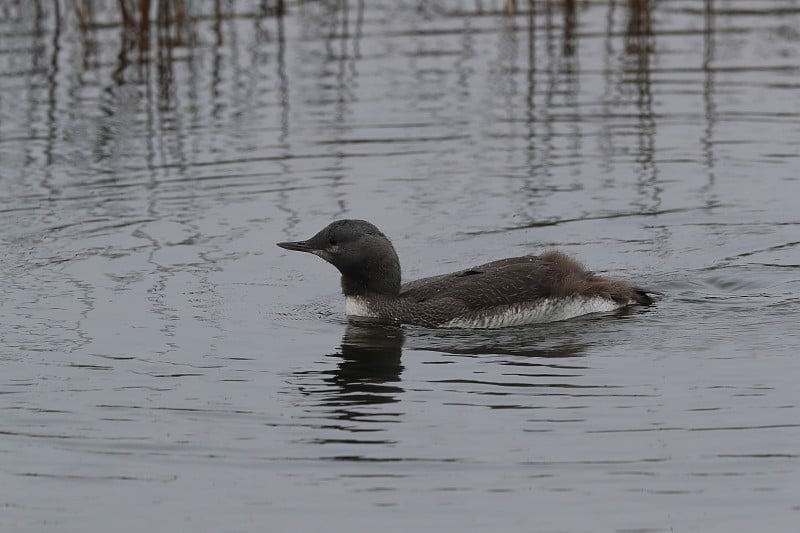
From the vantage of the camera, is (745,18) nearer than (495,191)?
No

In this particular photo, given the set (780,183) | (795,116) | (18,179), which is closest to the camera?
(780,183)

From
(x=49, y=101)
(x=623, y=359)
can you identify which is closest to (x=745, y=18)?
(x=49, y=101)

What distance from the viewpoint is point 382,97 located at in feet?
58.2

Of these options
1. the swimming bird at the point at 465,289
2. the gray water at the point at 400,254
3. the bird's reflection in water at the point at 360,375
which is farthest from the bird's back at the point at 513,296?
the bird's reflection in water at the point at 360,375

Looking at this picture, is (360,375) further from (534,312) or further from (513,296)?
(534,312)

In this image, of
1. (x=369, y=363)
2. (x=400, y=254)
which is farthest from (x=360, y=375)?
(x=400, y=254)

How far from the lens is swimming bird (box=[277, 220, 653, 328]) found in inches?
428

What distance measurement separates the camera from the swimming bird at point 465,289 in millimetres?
10859

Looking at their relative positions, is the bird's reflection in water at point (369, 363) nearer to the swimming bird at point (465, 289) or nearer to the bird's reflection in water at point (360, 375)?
the bird's reflection in water at point (360, 375)

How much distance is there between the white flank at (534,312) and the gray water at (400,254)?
14 cm

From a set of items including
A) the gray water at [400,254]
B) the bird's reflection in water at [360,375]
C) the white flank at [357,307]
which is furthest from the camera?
the white flank at [357,307]

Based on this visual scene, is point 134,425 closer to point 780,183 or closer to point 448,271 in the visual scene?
point 448,271

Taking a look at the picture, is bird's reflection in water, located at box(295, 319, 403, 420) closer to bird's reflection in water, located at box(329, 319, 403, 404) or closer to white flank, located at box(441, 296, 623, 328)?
bird's reflection in water, located at box(329, 319, 403, 404)

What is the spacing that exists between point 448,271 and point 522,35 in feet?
28.9
